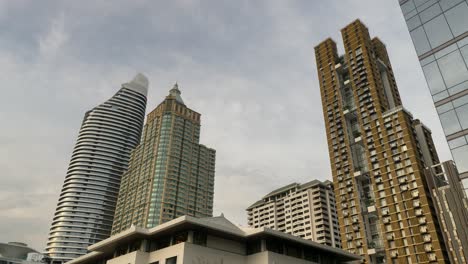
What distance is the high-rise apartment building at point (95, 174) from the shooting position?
510 ft

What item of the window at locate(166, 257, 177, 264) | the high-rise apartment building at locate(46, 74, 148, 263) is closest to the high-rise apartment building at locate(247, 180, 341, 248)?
the high-rise apartment building at locate(46, 74, 148, 263)

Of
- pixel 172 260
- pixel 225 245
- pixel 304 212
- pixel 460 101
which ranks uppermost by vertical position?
pixel 304 212

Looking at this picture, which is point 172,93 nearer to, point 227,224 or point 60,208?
point 60,208

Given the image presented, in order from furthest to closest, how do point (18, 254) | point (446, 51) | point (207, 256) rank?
point (18, 254) < point (207, 256) < point (446, 51)

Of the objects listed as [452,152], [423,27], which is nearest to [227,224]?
[452,152]

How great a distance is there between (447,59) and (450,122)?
5871 millimetres

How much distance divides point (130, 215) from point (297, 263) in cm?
10463

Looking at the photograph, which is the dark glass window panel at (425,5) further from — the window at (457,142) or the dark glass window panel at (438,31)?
the window at (457,142)

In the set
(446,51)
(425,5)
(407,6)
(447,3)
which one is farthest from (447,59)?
(407,6)

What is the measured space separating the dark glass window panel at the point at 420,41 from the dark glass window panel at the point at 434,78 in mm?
1814

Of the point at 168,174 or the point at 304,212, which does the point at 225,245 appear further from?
the point at 304,212

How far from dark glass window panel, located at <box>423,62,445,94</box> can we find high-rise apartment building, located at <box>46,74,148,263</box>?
14973 cm

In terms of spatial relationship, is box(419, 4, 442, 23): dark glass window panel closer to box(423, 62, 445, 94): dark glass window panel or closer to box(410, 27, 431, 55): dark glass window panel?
box(410, 27, 431, 55): dark glass window panel

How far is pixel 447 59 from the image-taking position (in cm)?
3331
